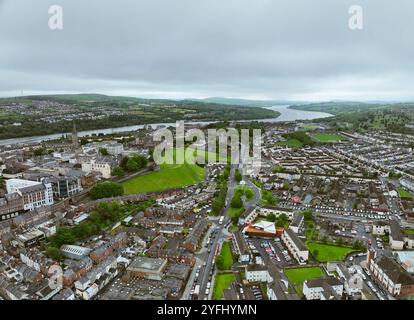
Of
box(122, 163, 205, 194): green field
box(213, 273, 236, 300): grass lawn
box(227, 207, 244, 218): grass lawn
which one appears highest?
box(122, 163, 205, 194): green field

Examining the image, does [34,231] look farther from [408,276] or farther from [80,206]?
[408,276]

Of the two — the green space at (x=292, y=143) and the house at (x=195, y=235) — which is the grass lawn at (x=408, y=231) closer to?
the house at (x=195, y=235)

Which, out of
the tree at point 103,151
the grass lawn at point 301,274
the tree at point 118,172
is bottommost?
the grass lawn at point 301,274

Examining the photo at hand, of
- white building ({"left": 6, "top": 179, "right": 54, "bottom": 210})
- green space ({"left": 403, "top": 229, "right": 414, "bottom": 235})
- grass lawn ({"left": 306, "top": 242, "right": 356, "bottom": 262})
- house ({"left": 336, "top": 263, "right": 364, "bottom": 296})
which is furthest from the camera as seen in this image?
white building ({"left": 6, "top": 179, "right": 54, "bottom": 210})

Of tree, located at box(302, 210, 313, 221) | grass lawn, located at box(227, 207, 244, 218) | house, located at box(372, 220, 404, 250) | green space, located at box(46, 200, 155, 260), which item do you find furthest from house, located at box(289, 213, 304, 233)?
green space, located at box(46, 200, 155, 260)

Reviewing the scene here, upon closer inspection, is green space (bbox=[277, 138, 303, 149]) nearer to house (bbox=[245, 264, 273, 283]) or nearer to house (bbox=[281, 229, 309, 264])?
house (bbox=[281, 229, 309, 264])

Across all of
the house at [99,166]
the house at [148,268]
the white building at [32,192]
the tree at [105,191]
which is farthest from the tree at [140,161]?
the house at [148,268]
